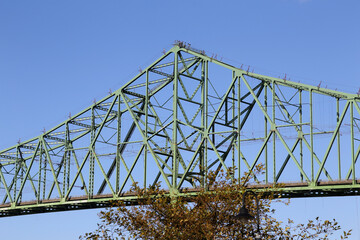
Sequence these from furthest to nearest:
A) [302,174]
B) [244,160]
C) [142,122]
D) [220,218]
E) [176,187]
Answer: [142,122] < [176,187] < [244,160] < [302,174] < [220,218]

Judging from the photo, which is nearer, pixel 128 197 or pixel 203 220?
pixel 203 220

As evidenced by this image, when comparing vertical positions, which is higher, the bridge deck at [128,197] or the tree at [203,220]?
the bridge deck at [128,197]

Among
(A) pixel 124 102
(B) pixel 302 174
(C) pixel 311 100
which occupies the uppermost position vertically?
(A) pixel 124 102

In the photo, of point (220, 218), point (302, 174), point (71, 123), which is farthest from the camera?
point (71, 123)

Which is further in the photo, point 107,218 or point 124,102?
point 124,102

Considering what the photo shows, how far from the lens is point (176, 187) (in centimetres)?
9675

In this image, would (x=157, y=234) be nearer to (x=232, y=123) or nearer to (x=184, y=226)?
(x=184, y=226)

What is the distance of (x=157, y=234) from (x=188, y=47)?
59.7 meters

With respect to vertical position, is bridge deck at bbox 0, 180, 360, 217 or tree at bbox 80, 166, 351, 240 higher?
bridge deck at bbox 0, 180, 360, 217

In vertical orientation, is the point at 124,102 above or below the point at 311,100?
above

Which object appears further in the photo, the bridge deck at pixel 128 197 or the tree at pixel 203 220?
the bridge deck at pixel 128 197

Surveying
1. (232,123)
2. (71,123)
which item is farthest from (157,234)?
(71,123)

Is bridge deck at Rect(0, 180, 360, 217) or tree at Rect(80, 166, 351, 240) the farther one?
bridge deck at Rect(0, 180, 360, 217)

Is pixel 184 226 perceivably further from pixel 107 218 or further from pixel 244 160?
pixel 244 160
